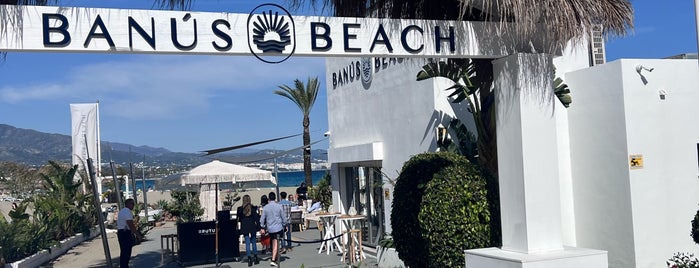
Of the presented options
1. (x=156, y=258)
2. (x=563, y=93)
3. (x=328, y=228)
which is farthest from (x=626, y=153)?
(x=156, y=258)

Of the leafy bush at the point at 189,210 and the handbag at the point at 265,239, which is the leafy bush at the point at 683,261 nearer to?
the handbag at the point at 265,239

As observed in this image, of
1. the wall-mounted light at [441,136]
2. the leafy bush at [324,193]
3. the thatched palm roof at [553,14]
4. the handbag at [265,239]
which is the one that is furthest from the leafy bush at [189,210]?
the thatched palm roof at [553,14]

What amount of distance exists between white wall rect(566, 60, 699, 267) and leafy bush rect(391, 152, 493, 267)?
251cm

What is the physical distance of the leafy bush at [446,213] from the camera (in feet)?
27.3

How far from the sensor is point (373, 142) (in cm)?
1436

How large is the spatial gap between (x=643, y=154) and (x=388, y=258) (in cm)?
449

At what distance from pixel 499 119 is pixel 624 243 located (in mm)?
3765

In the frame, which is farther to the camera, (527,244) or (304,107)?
(304,107)

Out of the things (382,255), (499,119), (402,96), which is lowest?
(382,255)

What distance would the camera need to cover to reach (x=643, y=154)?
9.80m

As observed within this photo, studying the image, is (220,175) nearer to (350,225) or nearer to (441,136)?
(350,225)

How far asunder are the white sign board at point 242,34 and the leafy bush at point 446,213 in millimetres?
1850

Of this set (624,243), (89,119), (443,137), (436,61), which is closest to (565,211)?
(624,243)

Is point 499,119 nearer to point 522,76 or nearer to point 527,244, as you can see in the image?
point 522,76
